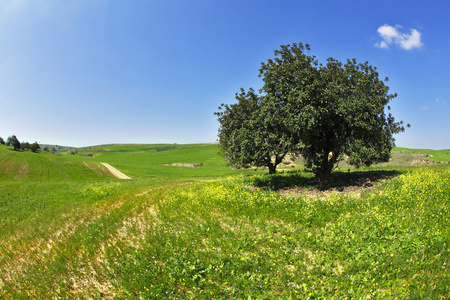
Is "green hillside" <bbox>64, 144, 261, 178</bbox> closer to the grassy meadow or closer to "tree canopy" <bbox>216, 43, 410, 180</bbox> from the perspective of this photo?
"tree canopy" <bbox>216, 43, 410, 180</bbox>

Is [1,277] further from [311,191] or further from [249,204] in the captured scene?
[311,191]

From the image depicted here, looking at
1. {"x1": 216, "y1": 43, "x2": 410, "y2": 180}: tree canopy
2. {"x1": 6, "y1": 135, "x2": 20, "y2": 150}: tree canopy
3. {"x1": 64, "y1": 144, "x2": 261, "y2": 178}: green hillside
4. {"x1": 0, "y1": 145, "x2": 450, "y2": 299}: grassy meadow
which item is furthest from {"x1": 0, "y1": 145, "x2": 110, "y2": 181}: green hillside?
{"x1": 6, "y1": 135, "x2": 20, "y2": 150}: tree canopy

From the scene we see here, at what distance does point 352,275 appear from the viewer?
515 cm

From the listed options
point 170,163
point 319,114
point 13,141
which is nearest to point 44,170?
point 170,163

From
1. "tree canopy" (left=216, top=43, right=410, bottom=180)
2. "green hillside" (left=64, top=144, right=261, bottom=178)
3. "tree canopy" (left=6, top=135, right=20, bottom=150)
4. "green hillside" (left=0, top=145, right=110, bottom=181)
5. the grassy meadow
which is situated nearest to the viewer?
the grassy meadow

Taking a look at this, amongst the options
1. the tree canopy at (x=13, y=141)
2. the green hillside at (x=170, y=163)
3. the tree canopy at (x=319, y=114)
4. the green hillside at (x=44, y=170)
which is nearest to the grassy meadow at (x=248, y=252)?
the tree canopy at (x=319, y=114)

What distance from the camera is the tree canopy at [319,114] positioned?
15.4 meters

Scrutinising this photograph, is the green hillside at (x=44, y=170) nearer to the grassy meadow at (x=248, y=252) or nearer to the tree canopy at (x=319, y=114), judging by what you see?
the grassy meadow at (x=248, y=252)

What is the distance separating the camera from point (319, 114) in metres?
14.8

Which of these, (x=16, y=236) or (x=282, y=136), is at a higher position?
(x=282, y=136)

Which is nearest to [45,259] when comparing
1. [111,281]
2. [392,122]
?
[111,281]

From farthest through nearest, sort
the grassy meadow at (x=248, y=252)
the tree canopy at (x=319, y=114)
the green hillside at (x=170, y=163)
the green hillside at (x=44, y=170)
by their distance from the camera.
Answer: the green hillside at (x=170, y=163), the green hillside at (x=44, y=170), the tree canopy at (x=319, y=114), the grassy meadow at (x=248, y=252)

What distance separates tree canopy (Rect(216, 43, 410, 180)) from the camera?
608 inches

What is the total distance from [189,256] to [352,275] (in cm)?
436
